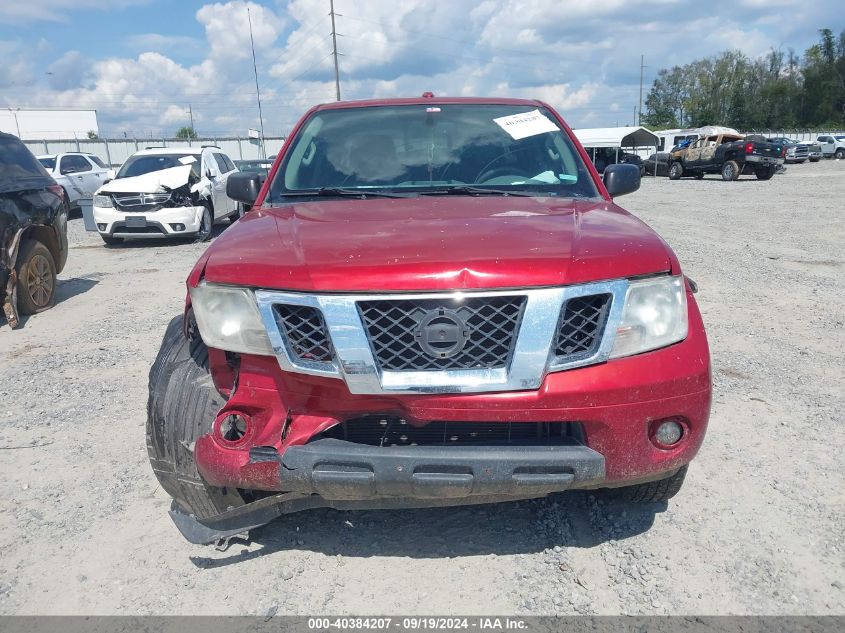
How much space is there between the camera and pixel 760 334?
17.8 ft

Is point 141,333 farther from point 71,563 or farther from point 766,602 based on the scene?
point 766,602

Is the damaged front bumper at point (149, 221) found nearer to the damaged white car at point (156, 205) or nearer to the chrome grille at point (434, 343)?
the damaged white car at point (156, 205)

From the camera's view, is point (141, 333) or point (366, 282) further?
point (141, 333)

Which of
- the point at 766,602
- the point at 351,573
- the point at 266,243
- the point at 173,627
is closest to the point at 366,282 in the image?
→ the point at 266,243

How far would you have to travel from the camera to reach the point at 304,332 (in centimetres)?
211

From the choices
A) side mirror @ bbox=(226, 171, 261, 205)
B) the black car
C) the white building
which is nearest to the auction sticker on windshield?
side mirror @ bbox=(226, 171, 261, 205)

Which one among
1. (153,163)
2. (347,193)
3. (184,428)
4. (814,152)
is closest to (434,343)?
(184,428)

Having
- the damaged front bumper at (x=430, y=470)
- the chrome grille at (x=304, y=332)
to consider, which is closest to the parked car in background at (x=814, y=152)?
the damaged front bumper at (x=430, y=470)

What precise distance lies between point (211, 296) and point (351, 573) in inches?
46.0

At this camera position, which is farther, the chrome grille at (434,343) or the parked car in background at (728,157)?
the parked car in background at (728,157)

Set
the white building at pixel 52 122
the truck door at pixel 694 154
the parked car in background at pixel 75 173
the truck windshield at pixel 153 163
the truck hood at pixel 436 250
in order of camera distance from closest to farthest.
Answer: the truck hood at pixel 436 250 < the truck windshield at pixel 153 163 < the parked car in background at pixel 75 173 < the truck door at pixel 694 154 < the white building at pixel 52 122

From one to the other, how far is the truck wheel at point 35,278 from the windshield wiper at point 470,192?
511 cm

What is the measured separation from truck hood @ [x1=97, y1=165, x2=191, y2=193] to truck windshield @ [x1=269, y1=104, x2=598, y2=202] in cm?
831

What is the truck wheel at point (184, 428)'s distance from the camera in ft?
7.68
